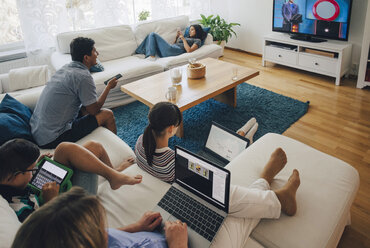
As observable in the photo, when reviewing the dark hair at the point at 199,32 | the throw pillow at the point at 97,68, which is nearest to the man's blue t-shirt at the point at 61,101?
the throw pillow at the point at 97,68

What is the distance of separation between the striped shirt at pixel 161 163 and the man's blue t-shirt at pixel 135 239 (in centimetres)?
44

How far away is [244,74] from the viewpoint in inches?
125

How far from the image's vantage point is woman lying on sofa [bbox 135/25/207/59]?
4.08 meters

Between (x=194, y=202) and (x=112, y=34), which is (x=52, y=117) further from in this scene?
(x=112, y=34)

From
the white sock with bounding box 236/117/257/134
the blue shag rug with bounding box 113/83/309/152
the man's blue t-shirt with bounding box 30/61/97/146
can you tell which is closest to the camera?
the man's blue t-shirt with bounding box 30/61/97/146

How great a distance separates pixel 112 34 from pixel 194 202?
322 cm

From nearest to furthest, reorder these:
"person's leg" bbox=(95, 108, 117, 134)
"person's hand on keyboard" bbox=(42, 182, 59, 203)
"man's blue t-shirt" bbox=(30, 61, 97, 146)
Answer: "person's hand on keyboard" bbox=(42, 182, 59, 203) < "man's blue t-shirt" bbox=(30, 61, 97, 146) < "person's leg" bbox=(95, 108, 117, 134)

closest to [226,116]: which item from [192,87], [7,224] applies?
[192,87]

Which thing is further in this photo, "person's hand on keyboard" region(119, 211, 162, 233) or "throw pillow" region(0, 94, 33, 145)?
"throw pillow" region(0, 94, 33, 145)

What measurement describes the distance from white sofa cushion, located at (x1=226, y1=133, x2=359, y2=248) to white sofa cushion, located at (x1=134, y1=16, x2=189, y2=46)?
9.42 ft

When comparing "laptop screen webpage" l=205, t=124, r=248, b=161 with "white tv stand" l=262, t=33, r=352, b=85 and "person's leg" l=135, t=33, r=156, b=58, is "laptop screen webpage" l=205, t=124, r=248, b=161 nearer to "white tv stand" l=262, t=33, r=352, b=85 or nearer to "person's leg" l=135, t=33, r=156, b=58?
"person's leg" l=135, t=33, r=156, b=58

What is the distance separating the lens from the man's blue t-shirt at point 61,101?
7.08 feet

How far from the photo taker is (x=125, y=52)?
4.16 m

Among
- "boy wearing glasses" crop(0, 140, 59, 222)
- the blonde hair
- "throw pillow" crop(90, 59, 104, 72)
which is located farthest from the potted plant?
the blonde hair
